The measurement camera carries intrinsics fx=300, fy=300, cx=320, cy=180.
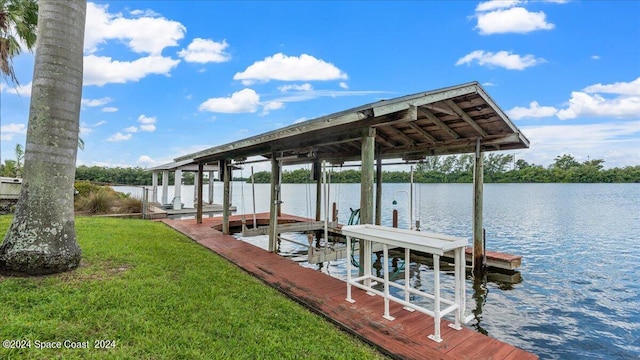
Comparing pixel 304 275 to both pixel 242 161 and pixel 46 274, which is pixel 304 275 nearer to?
pixel 46 274

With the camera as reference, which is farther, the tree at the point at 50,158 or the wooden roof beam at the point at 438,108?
the wooden roof beam at the point at 438,108

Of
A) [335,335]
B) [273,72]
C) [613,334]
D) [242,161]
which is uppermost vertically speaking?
[273,72]

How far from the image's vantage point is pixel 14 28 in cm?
821

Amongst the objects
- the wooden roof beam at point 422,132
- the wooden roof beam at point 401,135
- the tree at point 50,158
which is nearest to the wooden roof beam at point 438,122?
the wooden roof beam at point 422,132

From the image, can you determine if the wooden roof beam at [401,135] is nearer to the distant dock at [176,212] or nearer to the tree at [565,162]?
the distant dock at [176,212]

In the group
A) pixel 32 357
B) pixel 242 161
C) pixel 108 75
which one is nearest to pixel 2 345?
pixel 32 357

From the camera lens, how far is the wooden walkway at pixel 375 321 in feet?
9.81

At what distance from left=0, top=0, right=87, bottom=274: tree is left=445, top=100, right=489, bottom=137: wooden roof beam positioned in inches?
229

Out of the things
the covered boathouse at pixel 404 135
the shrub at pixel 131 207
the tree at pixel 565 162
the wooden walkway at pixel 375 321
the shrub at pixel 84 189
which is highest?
the tree at pixel 565 162

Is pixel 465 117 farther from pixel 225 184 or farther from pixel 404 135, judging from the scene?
pixel 225 184

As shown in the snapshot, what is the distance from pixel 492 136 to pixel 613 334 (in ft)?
12.9

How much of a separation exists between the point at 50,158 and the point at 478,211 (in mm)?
8165

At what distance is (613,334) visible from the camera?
4.83 m

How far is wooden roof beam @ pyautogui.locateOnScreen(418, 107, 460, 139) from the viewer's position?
17.9ft
